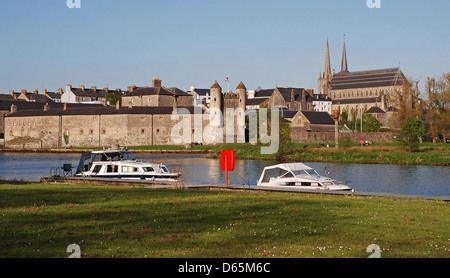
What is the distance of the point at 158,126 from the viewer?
89500 mm

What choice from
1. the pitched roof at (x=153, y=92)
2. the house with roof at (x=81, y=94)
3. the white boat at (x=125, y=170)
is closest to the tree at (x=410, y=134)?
the white boat at (x=125, y=170)

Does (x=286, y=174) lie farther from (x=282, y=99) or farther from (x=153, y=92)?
(x=282, y=99)

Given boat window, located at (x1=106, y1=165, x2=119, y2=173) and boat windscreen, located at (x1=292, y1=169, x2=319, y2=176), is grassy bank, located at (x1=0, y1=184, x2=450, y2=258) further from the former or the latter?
boat window, located at (x1=106, y1=165, x2=119, y2=173)

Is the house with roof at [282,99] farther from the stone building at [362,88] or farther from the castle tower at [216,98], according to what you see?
the castle tower at [216,98]

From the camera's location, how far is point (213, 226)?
1253 cm

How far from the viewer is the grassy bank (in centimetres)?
1026

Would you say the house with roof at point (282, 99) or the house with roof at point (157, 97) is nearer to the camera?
the house with roof at point (157, 97)

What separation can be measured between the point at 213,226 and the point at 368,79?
171m

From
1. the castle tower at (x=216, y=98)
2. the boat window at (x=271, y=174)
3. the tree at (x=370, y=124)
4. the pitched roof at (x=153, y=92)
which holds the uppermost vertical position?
the pitched roof at (x=153, y=92)

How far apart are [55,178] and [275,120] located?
151ft

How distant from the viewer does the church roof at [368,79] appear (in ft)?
554

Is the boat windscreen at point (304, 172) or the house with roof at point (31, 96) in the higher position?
the house with roof at point (31, 96)

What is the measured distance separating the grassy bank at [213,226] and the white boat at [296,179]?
24.7ft
